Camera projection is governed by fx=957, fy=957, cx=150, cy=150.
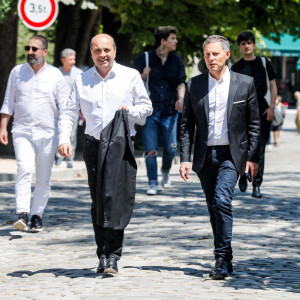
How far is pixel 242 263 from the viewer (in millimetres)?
7469

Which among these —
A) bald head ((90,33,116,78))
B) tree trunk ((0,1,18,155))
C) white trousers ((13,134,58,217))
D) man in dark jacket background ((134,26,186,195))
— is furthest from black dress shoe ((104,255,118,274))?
→ tree trunk ((0,1,18,155))

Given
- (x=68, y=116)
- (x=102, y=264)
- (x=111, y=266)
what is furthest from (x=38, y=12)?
(x=111, y=266)

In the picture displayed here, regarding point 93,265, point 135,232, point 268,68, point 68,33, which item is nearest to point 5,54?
point 68,33

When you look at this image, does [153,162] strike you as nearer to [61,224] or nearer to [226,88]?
[61,224]

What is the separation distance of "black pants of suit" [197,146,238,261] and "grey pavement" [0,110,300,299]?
0.26m

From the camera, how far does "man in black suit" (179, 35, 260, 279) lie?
6.91 meters

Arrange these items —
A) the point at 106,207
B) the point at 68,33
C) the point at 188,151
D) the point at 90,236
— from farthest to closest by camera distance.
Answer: the point at 68,33, the point at 90,236, the point at 188,151, the point at 106,207

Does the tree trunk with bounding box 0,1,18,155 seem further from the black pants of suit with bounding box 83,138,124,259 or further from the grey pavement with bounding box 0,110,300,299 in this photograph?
the black pants of suit with bounding box 83,138,124,259

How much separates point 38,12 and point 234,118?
841 cm

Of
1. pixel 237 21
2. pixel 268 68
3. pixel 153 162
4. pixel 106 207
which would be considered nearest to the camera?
pixel 106 207

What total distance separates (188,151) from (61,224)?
3.15 m

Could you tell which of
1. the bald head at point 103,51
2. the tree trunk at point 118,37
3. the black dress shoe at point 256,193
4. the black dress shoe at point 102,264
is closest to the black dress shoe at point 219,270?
the black dress shoe at point 102,264

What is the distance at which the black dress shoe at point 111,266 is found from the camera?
6832 millimetres

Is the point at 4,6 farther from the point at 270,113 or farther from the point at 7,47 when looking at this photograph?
the point at 270,113
